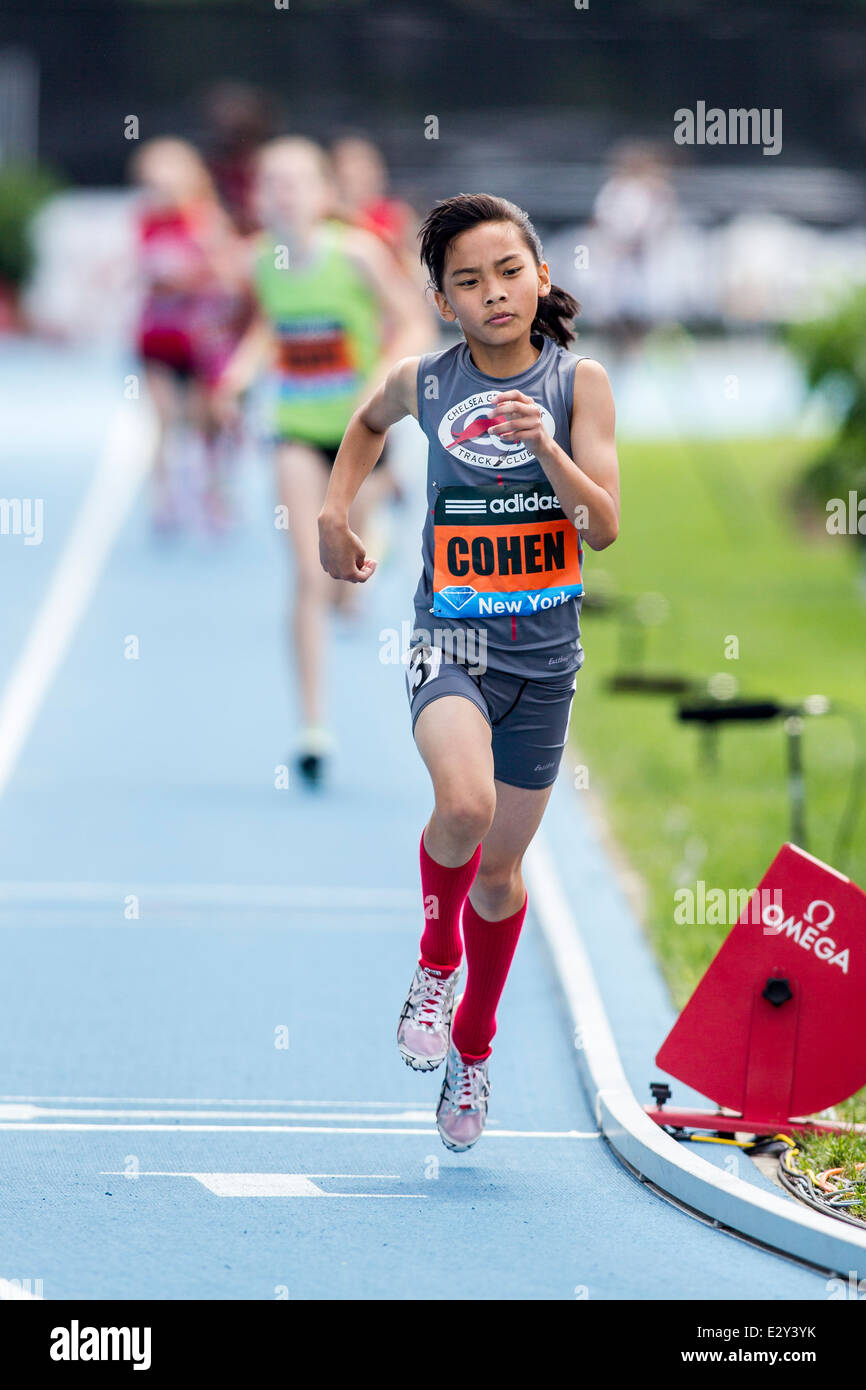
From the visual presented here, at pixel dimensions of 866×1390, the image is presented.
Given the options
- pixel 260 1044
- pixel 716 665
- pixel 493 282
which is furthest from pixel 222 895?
pixel 716 665

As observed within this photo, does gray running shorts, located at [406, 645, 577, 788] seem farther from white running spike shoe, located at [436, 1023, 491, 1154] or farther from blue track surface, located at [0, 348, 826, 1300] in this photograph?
blue track surface, located at [0, 348, 826, 1300]

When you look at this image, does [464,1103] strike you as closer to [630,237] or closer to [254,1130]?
[254,1130]

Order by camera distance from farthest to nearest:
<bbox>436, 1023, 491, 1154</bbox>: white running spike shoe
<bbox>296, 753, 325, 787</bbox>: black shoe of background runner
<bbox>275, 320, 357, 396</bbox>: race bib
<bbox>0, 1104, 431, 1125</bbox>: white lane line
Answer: <bbox>275, 320, 357, 396</bbox>: race bib, <bbox>296, 753, 325, 787</bbox>: black shoe of background runner, <bbox>0, 1104, 431, 1125</bbox>: white lane line, <bbox>436, 1023, 491, 1154</bbox>: white running spike shoe

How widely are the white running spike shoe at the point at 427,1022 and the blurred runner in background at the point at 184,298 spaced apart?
11227mm

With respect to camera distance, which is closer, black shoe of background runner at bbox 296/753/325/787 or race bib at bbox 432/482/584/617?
race bib at bbox 432/482/584/617

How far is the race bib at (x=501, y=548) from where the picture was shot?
204 inches

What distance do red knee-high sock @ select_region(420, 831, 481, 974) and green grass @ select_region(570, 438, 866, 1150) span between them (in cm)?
179

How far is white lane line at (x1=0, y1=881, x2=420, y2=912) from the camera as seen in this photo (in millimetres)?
8172

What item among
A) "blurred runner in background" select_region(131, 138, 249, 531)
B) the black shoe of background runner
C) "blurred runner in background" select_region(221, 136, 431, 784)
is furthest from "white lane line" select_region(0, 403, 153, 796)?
"blurred runner in background" select_region(221, 136, 431, 784)

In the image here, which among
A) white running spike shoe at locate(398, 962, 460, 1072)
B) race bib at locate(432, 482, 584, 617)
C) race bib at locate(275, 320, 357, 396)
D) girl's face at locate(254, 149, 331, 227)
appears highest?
girl's face at locate(254, 149, 331, 227)

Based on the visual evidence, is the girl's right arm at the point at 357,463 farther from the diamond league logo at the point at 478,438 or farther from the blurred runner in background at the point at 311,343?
the blurred runner in background at the point at 311,343

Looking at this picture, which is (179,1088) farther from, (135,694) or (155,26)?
(155,26)

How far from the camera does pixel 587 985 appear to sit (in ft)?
22.4

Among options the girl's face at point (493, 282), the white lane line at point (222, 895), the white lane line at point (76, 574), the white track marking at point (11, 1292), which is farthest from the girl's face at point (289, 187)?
the white track marking at point (11, 1292)
